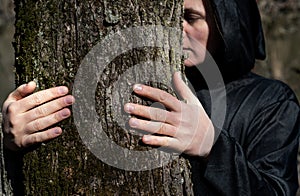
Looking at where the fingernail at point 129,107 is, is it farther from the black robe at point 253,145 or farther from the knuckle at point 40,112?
the black robe at point 253,145

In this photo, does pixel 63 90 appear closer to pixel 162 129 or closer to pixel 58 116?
pixel 58 116

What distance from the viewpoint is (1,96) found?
41.4 feet

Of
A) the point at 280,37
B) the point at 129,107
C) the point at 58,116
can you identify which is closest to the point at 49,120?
the point at 58,116

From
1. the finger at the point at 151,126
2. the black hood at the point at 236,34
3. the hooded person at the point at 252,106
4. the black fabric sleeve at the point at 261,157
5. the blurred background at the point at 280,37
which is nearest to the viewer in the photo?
the finger at the point at 151,126

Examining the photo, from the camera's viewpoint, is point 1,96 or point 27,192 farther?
point 1,96

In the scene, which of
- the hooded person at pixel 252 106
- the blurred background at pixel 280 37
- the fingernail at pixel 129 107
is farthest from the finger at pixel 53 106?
the blurred background at pixel 280 37

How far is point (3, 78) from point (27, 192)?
35.7ft

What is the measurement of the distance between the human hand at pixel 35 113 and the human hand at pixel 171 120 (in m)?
0.20

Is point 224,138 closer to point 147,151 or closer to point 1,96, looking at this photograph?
point 147,151

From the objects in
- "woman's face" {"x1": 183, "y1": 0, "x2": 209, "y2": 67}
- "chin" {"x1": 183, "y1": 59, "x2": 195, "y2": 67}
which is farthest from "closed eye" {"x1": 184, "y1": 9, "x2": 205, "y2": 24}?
"chin" {"x1": 183, "y1": 59, "x2": 195, "y2": 67}

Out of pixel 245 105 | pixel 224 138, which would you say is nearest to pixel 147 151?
pixel 224 138

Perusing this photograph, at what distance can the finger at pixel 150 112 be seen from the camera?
6.38 ft

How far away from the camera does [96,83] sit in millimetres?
1966

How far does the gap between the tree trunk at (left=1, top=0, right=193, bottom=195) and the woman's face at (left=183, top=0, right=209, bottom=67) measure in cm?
91
